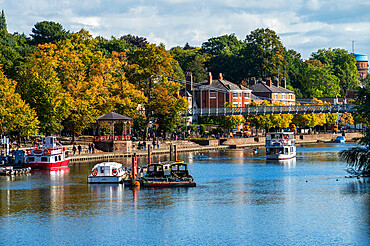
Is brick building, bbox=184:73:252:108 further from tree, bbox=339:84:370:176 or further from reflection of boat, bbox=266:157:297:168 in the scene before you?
tree, bbox=339:84:370:176

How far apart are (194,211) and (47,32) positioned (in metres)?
123

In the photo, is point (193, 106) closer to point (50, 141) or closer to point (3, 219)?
point (50, 141)

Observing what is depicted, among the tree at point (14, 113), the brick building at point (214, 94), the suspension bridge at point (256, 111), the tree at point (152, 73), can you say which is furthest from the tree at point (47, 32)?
the tree at point (14, 113)

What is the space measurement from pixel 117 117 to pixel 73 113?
8346mm

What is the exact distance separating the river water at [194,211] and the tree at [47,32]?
90.8 m

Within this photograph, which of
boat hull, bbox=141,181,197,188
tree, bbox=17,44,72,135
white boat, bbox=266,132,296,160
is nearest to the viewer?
boat hull, bbox=141,181,197,188

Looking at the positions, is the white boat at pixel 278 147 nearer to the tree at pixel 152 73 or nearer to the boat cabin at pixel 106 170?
the tree at pixel 152 73

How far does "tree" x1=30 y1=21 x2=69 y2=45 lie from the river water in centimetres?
9084

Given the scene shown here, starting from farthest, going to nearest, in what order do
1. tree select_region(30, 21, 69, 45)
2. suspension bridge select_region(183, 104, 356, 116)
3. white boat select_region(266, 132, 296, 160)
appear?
tree select_region(30, 21, 69, 45) → suspension bridge select_region(183, 104, 356, 116) → white boat select_region(266, 132, 296, 160)

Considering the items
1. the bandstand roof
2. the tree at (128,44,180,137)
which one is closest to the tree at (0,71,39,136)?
the bandstand roof

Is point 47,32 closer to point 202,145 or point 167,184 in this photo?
point 202,145

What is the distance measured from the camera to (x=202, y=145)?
5566 inches

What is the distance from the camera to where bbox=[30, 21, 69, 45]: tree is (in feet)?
564

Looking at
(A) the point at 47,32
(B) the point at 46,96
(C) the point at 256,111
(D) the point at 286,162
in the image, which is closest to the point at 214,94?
(C) the point at 256,111
